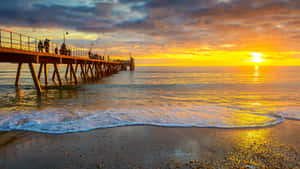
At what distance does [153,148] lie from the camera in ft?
14.6

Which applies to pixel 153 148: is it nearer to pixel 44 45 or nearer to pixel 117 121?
pixel 117 121

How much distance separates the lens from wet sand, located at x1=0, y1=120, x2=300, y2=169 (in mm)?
3740

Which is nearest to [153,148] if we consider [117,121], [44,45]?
[117,121]

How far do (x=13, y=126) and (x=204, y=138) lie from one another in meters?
5.94

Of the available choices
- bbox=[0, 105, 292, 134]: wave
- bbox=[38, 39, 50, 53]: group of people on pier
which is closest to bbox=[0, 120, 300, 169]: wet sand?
bbox=[0, 105, 292, 134]: wave

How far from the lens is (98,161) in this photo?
3.82m

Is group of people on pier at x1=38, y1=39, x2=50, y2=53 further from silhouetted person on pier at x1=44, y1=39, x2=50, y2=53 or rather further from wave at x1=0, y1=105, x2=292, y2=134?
wave at x1=0, y1=105, x2=292, y2=134

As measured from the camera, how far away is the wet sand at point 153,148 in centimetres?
374

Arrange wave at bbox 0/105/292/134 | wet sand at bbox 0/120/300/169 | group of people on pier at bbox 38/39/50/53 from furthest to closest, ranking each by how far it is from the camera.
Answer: group of people on pier at bbox 38/39/50/53 → wave at bbox 0/105/292/134 → wet sand at bbox 0/120/300/169

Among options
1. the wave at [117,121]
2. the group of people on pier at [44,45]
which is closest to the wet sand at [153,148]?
the wave at [117,121]

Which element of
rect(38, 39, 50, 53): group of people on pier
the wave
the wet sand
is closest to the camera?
the wet sand

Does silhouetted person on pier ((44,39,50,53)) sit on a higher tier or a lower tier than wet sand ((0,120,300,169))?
higher

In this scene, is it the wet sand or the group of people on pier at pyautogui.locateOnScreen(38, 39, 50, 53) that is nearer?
the wet sand

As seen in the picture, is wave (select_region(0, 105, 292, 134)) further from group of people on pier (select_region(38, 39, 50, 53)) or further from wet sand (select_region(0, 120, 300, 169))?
group of people on pier (select_region(38, 39, 50, 53))
